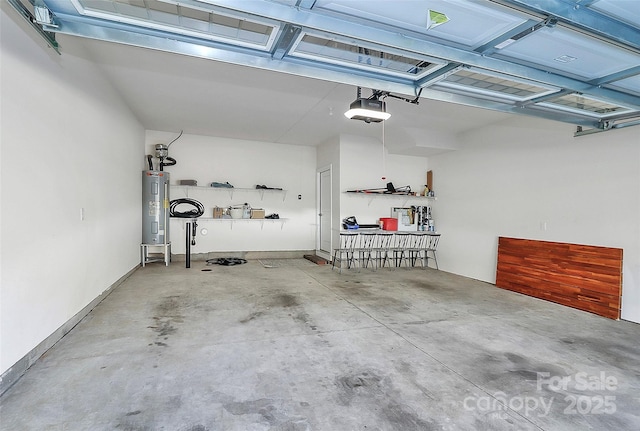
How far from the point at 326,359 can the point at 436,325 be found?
1522 mm

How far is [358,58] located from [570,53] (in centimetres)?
153

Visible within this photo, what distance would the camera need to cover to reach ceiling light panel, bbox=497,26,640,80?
2070mm

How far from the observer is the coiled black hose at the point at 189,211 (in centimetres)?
728

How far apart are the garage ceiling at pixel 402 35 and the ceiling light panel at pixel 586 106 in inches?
17.4

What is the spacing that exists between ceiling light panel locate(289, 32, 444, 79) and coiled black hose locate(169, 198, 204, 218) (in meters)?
5.74

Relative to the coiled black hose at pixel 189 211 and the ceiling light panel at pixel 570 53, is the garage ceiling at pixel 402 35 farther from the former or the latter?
the coiled black hose at pixel 189 211

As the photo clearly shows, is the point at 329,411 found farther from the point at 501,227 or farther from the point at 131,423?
the point at 501,227

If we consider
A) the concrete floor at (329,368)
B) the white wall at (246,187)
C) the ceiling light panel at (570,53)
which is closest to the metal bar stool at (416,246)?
the white wall at (246,187)

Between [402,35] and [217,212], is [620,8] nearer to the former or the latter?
[402,35]

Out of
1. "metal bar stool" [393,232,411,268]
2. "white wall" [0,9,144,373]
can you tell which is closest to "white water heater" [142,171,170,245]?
"white wall" [0,9,144,373]

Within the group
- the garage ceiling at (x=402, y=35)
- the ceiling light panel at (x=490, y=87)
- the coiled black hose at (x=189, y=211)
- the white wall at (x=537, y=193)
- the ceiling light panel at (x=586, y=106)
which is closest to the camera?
the garage ceiling at (x=402, y=35)

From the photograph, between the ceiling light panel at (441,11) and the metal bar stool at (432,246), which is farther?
the metal bar stool at (432,246)

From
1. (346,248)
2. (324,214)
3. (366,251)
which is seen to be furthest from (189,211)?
(366,251)

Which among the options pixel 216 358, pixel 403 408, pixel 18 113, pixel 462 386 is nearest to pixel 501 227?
pixel 462 386
